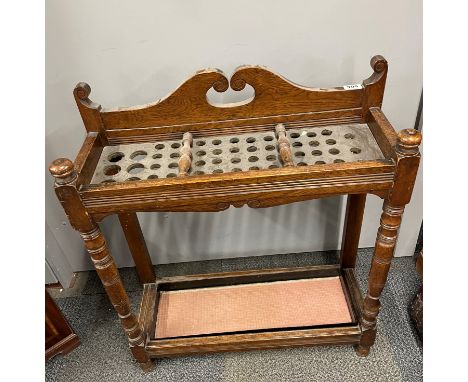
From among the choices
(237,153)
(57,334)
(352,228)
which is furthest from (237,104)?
(57,334)

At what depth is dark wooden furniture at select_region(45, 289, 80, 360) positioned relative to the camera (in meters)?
1.36

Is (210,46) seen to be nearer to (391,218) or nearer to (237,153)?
(237,153)

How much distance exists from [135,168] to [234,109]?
0.99 ft

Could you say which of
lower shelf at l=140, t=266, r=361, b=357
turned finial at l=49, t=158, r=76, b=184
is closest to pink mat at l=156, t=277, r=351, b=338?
lower shelf at l=140, t=266, r=361, b=357

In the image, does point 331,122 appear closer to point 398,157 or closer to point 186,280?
point 398,157

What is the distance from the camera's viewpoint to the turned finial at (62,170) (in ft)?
2.85

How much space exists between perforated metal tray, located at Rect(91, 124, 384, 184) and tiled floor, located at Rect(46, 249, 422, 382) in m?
0.71

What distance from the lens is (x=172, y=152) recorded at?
3.62 ft

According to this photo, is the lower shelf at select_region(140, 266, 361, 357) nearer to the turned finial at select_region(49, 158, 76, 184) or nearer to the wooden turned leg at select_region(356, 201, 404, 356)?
the wooden turned leg at select_region(356, 201, 404, 356)

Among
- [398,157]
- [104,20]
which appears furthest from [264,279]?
[104,20]

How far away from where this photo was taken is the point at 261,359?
1384 mm

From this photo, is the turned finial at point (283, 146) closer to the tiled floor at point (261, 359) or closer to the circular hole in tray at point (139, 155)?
the circular hole in tray at point (139, 155)

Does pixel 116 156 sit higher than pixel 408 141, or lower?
lower

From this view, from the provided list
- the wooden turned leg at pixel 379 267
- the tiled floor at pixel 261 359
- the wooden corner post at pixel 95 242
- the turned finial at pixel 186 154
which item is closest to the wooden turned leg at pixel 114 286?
the wooden corner post at pixel 95 242
